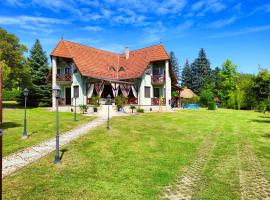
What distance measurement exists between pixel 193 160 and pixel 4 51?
1218 inches

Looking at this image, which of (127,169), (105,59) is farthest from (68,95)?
(127,169)

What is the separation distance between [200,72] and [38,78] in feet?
172

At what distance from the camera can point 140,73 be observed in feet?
107

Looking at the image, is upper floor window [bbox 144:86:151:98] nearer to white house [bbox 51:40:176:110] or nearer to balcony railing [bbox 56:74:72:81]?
white house [bbox 51:40:176:110]

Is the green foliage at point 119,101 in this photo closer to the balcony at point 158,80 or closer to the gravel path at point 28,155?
the balcony at point 158,80

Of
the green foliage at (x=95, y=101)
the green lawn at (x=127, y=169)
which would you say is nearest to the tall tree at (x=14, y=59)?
the green foliage at (x=95, y=101)

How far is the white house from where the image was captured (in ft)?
104

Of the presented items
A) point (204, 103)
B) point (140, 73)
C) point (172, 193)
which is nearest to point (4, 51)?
point (140, 73)

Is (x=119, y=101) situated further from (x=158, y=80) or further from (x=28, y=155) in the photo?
(x=28, y=155)

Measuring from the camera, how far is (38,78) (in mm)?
39156

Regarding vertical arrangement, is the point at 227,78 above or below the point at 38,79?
above

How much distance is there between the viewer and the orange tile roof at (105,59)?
32062 millimetres

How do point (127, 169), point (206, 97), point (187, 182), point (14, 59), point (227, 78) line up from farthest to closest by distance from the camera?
point (227, 78) → point (206, 97) → point (14, 59) → point (127, 169) → point (187, 182)

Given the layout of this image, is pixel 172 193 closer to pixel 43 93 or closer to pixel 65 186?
pixel 65 186
